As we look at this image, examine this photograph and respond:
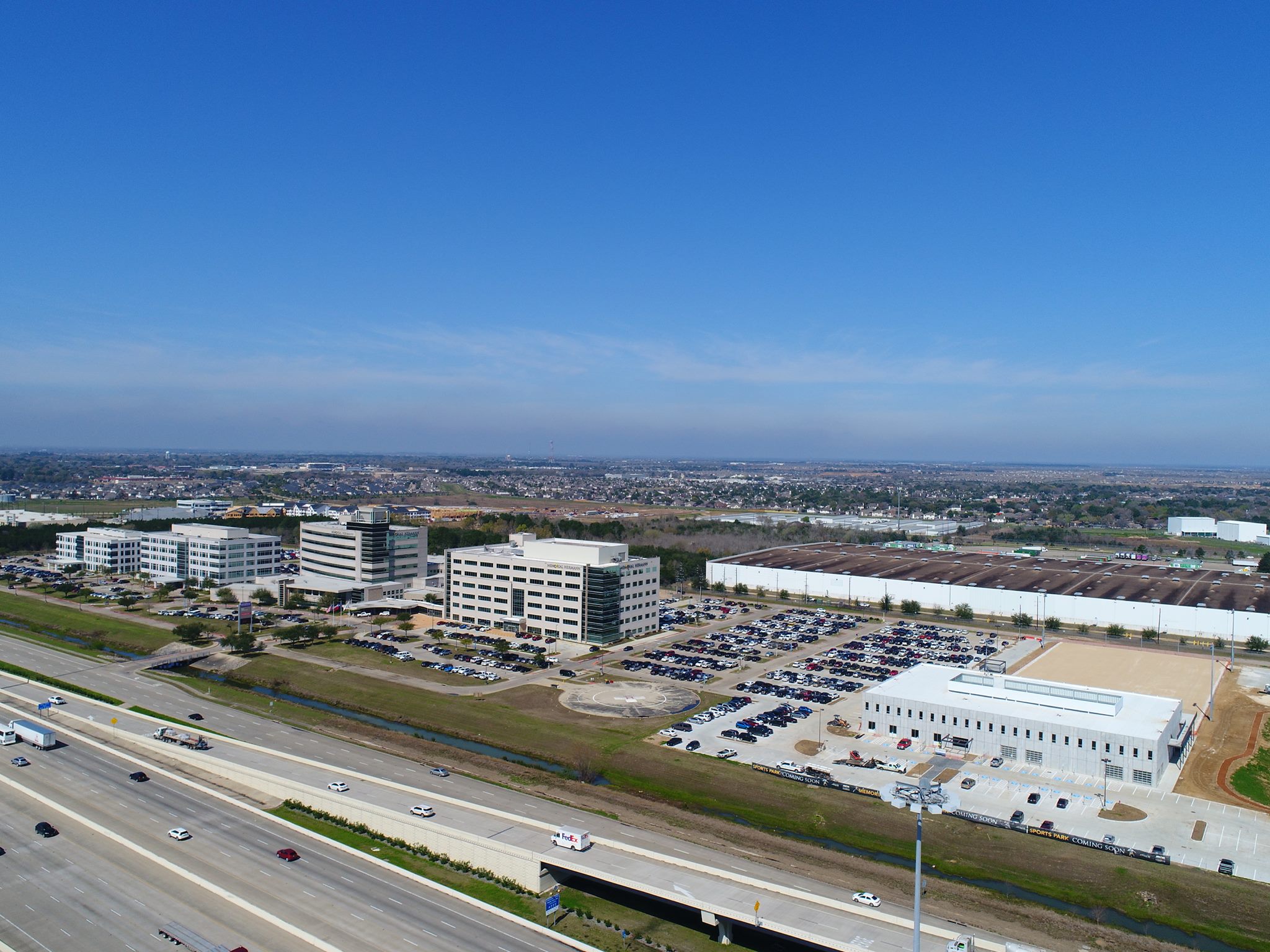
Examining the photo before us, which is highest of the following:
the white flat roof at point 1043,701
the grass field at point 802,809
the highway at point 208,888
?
the white flat roof at point 1043,701

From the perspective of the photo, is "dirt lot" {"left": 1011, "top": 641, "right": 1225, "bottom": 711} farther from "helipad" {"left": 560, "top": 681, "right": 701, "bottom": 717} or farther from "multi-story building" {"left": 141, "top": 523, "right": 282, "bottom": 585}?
"multi-story building" {"left": 141, "top": 523, "right": 282, "bottom": 585}

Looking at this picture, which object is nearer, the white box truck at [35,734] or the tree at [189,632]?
the white box truck at [35,734]

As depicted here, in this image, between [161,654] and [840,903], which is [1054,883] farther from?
[161,654]

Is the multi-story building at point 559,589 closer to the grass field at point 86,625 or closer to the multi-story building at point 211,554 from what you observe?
the grass field at point 86,625

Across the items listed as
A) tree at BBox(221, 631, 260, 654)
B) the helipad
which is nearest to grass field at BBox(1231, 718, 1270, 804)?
the helipad

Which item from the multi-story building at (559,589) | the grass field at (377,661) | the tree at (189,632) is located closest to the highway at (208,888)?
the grass field at (377,661)

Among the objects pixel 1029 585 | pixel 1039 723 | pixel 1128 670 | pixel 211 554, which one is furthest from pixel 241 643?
pixel 1029 585

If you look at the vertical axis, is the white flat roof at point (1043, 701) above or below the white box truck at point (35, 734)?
above

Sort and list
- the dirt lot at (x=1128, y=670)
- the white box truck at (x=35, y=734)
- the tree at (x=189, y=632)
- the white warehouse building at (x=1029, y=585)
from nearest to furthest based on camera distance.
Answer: the white box truck at (x=35, y=734), the dirt lot at (x=1128, y=670), the tree at (x=189, y=632), the white warehouse building at (x=1029, y=585)
